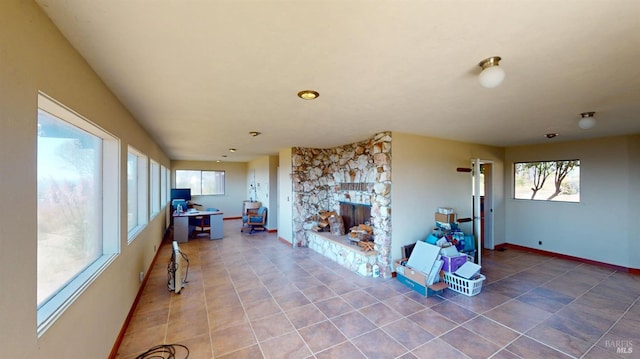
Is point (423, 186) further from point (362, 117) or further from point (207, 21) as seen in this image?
point (207, 21)

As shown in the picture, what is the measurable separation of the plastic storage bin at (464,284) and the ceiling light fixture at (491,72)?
2673mm

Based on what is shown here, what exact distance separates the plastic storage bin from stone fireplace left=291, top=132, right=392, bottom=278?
0.87m

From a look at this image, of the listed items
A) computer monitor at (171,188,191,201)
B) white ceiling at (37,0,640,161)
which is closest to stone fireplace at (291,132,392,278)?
white ceiling at (37,0,640,161)

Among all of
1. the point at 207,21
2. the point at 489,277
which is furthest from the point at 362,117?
the point at 489,277

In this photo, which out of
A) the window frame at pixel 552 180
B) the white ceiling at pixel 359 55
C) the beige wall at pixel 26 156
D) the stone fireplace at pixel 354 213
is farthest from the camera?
the stone fireplace at pixel 354 213

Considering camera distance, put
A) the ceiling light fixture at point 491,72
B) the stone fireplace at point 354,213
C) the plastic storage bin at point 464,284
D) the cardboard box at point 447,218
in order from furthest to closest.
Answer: the stone fireplace at point 354,213 → the cardboard box at point 447,218 → the plastic storage bin at point 464,284 → the ceiling light fixture at point 491,72

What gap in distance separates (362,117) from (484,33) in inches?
69.2

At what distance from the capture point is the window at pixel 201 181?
9305mm

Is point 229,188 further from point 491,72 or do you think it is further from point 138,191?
point 491,72

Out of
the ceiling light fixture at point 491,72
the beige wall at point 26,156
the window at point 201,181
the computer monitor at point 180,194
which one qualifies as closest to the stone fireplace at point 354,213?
the ceiling light fixture at point 491,72

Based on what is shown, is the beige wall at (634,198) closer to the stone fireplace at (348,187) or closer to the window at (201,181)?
the stone fireplace at (348,187)

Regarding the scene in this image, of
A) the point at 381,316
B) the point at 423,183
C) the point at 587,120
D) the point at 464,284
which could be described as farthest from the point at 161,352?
the point at 587,120

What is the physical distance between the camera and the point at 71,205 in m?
1.76

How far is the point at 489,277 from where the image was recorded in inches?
153
